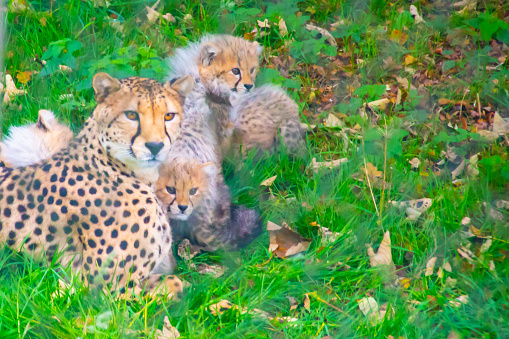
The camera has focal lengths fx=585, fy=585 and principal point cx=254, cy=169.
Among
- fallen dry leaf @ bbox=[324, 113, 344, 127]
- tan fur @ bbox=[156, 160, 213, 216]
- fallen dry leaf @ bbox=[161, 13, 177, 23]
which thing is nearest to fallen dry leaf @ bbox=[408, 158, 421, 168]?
fallen dry leaf @ bbox=[324, 113, 344, 127]

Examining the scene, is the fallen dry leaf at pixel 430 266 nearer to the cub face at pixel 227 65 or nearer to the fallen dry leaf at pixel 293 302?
the fallen dry leaf at pixel 293 302

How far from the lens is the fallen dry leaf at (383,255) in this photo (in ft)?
10.9

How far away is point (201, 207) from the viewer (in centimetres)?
350

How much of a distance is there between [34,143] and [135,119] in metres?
0.60

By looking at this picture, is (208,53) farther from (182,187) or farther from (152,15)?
(182,187)

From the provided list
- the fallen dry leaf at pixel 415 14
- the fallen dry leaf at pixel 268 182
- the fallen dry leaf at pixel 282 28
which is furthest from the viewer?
the fallen dry leaf at pixel 415 14

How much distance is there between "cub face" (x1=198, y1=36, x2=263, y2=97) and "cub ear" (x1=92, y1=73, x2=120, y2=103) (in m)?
1.51

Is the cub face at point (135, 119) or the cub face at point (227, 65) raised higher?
the cub face at point (135, 119)

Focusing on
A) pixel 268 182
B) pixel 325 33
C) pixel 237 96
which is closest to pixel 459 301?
pixel 268 182

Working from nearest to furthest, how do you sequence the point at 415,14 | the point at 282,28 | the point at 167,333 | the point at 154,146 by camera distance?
1. the point at 167,333
2. the point at 154,146
3. the point at 282,28
4. the point at 415,14

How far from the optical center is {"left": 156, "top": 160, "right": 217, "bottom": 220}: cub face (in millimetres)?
3336

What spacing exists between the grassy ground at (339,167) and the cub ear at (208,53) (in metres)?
0.35

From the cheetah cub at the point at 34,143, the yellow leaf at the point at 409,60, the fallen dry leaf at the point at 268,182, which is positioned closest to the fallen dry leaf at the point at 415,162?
the fallen dry leaf at the point at 268,182

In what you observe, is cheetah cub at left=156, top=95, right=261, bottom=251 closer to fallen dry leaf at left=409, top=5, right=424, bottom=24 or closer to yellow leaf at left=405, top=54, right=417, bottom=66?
yellow leaf at left=405, top=54, right=417, bottom=66
